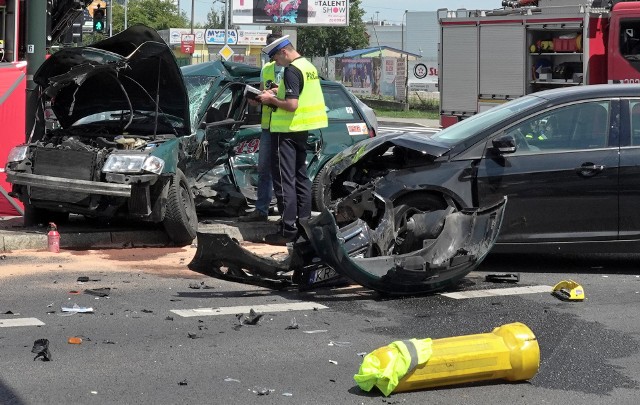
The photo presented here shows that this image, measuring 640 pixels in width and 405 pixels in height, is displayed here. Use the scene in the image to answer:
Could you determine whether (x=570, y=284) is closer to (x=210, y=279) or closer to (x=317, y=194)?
(x=210, y=279)

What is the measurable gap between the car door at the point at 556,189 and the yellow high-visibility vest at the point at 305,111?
1.79 meters

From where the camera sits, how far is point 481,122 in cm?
905

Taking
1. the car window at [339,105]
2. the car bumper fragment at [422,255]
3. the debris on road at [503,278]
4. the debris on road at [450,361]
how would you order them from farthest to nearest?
the car window at [339,105], the debris on road at [503,278], the car bumper fragment at [422,255], the debris on road at [450,361]

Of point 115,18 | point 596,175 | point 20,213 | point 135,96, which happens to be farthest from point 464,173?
point 115,18

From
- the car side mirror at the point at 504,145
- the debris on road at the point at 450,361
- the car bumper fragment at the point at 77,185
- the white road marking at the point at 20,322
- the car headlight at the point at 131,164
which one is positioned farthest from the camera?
the car headlight at the point at 131,164

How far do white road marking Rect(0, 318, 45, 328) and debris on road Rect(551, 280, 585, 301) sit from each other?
12.4 ft

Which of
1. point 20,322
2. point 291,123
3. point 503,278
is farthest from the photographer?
point 291,123

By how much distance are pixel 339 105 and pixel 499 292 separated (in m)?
4.59

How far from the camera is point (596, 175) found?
339 inches

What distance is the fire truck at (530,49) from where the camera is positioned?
65.6 feet

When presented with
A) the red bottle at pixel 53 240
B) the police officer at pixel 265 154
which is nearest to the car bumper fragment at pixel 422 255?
the police officer at pixel 265 154

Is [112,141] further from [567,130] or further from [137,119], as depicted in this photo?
[567,130]

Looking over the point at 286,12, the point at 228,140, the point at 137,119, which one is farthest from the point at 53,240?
the point at 286,12

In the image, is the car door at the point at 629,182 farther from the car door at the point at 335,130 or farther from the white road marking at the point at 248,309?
the car door at the point at 335,130
